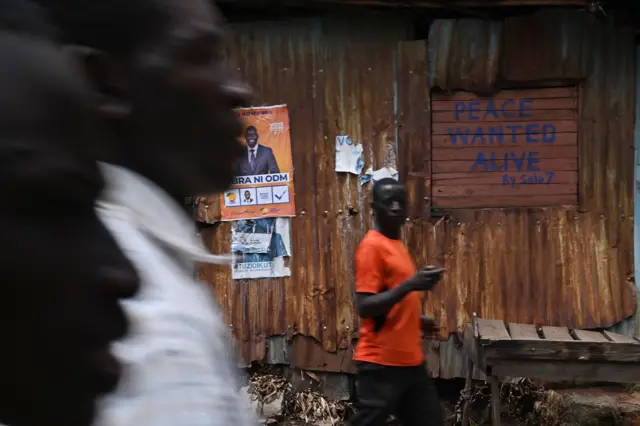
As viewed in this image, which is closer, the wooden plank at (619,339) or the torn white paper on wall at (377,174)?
the wooden plank at (619,339)

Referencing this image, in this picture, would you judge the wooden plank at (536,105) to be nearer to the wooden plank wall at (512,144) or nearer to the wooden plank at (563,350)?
the wooden plank wall at (512,144)

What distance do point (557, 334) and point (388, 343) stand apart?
2.00m

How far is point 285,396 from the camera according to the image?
6.19 meters

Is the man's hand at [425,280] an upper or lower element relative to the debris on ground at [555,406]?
upper

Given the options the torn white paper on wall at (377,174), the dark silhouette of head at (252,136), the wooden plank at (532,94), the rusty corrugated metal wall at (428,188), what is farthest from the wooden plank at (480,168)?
the dark silhouette of head at (252,136)

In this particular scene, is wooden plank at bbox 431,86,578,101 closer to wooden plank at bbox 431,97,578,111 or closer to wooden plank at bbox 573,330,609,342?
wooden plank at bbox 431,97,578,111

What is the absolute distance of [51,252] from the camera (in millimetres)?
646

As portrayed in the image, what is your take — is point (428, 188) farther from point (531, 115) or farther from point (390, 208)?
point (390, 208)

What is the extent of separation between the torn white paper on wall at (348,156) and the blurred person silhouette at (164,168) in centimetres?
Result: 484

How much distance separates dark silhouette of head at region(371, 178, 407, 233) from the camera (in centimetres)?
395

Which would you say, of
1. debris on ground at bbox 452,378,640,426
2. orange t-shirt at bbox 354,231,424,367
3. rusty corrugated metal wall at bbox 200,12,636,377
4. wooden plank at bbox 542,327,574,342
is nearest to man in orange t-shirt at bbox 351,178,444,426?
orange t-shirt at bbox 354,231,424,367

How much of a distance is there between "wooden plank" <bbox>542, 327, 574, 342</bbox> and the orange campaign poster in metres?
2.23

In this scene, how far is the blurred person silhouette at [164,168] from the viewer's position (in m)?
0.92

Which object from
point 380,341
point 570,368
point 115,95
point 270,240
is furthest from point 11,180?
point 270,240
